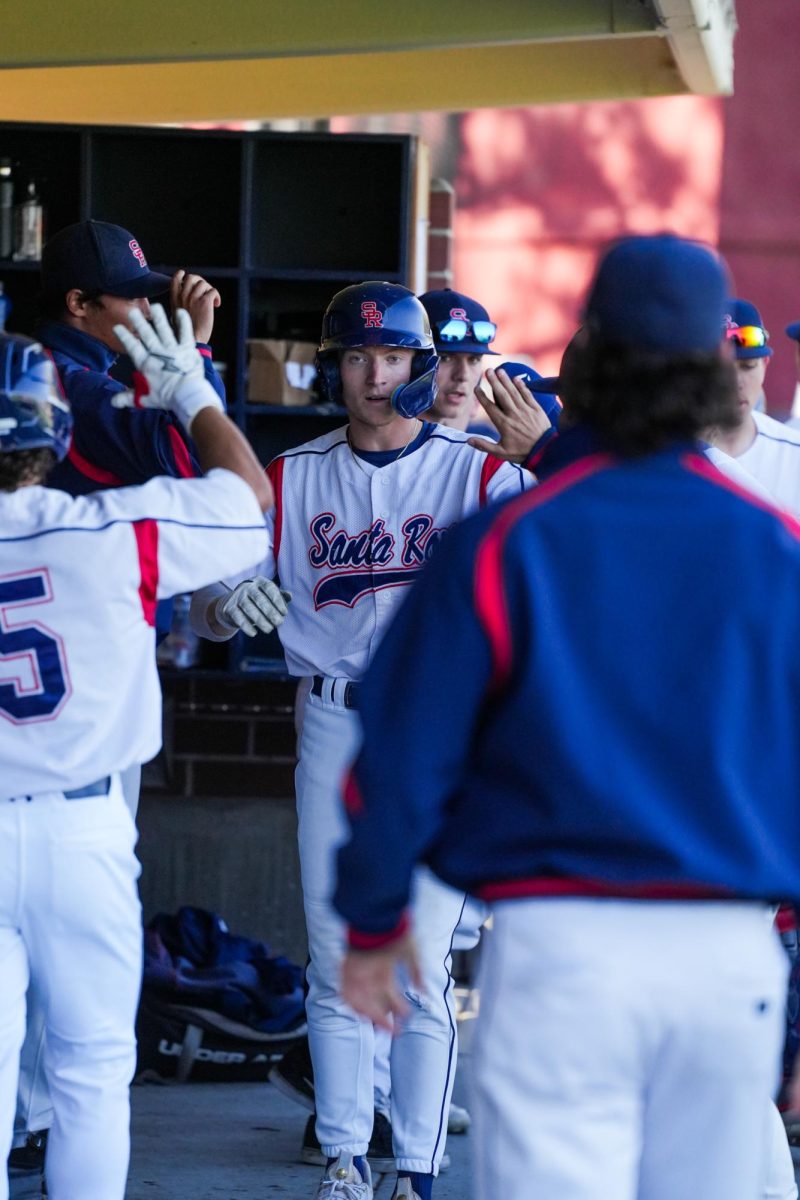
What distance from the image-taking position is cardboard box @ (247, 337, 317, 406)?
5.77 meters

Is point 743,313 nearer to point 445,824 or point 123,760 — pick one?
point 123,760

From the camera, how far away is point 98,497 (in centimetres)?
278

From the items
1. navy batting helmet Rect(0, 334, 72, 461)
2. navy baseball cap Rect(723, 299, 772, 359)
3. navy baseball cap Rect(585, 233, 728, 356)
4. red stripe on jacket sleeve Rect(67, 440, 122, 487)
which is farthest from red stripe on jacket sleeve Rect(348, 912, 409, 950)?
navy baseball cap Rect(723, 299, 772, 359)

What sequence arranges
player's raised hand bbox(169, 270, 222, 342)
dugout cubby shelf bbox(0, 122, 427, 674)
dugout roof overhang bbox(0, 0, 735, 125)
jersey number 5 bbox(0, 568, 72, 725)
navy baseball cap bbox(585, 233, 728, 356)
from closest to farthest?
navy baseball cap bbox(585, 233, 728, 356) < jersey number 5 bbox(0, 568, 72, 725) < player's raised hand bbox(169, 270, 222, 342) < dugout roof overhang bbox(0, 0, 735, 125) < dugout cubby shelf bbox(0, 122, 427, 674)

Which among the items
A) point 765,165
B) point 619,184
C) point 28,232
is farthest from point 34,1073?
point 765,165

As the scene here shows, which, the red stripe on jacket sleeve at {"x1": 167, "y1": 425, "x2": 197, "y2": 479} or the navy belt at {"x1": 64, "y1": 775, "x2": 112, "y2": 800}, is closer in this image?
the navy belt at {"x1": 64, "y1": 775, "x2": 112, "y2": 800}

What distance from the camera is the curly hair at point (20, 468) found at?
2777 mm

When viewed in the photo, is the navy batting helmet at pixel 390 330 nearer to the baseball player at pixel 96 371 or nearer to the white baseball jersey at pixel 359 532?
the white baseball jersey at pixel 359 532

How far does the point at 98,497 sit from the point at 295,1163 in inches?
85.8

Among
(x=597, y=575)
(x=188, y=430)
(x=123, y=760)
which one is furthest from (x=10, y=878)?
(x=597, y=575)

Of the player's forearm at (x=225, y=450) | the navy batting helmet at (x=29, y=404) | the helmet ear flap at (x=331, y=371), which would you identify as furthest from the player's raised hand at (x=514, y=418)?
the navy batting helmet at (x=29, y=404)

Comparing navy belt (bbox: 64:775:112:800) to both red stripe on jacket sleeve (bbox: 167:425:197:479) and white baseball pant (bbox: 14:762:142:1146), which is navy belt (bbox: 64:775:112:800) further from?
white baseball pant (bbox: 14:762:142:1146)

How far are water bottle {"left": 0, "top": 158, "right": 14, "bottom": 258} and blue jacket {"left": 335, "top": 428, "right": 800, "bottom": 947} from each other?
4.22m

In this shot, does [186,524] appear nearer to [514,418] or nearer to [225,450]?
[225,450]
